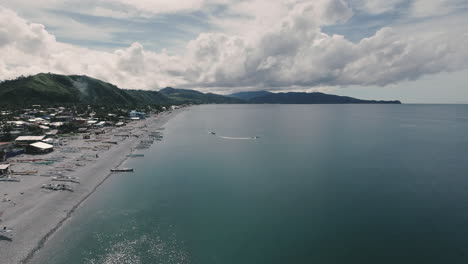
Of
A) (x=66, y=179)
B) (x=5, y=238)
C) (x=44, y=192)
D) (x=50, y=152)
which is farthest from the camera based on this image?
(x=50, y=152)

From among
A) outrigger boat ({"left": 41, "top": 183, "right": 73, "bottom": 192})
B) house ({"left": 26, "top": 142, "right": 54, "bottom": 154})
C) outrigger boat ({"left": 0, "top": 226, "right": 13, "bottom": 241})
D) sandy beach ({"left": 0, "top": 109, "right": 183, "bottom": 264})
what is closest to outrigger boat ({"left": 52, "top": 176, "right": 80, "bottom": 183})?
sandy beach ({"left": 0, "top": 109, "right": 183, "bottom": 264})

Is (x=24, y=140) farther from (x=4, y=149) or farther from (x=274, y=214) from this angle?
(x=274, y=214)

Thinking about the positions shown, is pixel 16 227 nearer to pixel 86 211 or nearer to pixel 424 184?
pixel 86 211

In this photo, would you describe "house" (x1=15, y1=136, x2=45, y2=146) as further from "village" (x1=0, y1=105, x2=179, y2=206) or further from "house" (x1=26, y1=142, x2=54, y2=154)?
"house" (x1=26, y1=142, x2=54, y2=154)

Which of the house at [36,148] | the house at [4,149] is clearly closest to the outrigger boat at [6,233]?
the house at [4,149]

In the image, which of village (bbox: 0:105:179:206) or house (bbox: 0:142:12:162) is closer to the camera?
village (bbox: 0:105:179:206)

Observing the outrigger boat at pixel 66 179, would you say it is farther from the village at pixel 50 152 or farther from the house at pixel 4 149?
the house at pixel 4 149

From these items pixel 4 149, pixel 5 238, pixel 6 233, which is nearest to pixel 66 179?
pixel 6 233

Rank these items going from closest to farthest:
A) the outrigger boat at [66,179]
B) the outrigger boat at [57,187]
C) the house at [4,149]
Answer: the outrigger boat at [57,187] < the outrigger boat at [66,179] < the house at [4,149]
